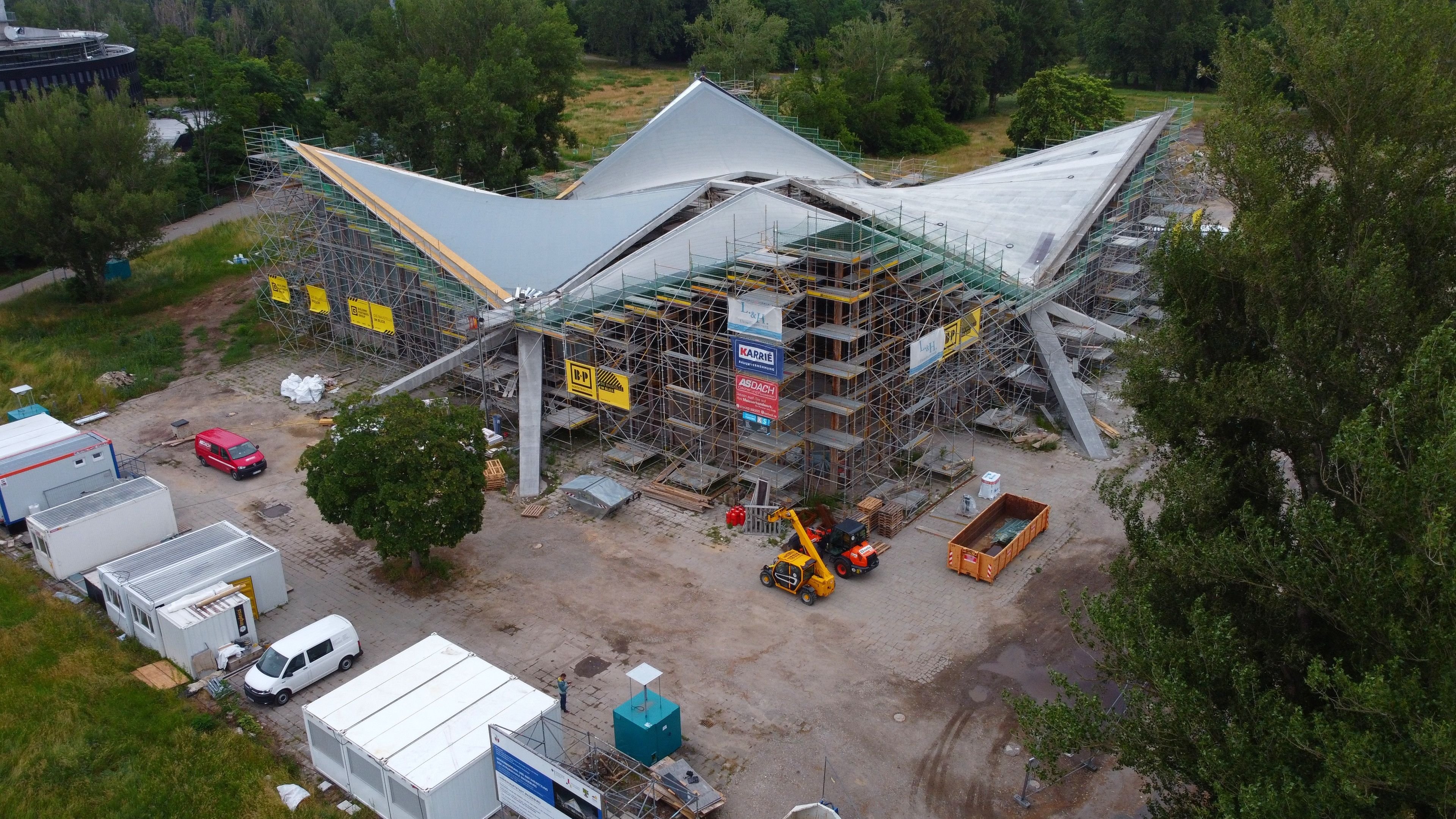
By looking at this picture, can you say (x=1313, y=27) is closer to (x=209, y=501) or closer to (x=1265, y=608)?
(x=1265, y=608)

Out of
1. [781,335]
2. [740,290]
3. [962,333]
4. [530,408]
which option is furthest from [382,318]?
[962,333]

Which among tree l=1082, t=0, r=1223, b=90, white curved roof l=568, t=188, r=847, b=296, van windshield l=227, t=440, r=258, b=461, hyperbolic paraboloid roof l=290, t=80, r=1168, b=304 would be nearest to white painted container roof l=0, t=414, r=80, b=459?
van windshield l=227, t=440, r=258, b=461

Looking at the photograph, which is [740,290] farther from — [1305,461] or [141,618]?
[141,618]

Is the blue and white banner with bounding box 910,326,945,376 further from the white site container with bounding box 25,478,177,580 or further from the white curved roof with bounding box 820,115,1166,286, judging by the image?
the white site container with bounding box 25,478,177,580

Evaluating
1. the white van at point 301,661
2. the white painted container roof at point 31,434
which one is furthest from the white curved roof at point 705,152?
the white van at point 301,661

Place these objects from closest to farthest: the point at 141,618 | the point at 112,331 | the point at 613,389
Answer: the point at 141,618, the point at 613,389, the point at 112,331

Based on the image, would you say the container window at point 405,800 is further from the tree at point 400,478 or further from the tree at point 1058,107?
the tree at point 1058,107

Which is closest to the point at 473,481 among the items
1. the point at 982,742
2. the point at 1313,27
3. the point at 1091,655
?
the point at 982,742
